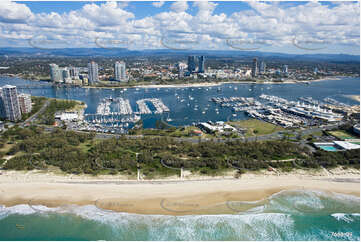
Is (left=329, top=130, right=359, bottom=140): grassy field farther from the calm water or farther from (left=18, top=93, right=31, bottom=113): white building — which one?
(left=18, top=93, right=31, bottom=113): white building

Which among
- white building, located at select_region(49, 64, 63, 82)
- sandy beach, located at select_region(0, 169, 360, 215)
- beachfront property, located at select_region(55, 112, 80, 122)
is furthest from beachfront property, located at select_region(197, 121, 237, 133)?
white building, located at select_region(49, 64, 63, 82)

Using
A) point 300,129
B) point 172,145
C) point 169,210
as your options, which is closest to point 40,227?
point 169,210

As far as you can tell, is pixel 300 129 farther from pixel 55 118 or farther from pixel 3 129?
pixel 3 129

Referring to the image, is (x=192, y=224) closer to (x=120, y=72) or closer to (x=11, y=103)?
(x=11, y=103)

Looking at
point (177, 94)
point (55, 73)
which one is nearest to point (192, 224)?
point (177, 94)

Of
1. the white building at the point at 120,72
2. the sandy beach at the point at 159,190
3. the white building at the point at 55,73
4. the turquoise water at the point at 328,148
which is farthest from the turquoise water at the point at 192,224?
the white building at the point at 55,73

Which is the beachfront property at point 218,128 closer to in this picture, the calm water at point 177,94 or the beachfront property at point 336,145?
the calm water at point 177,94
